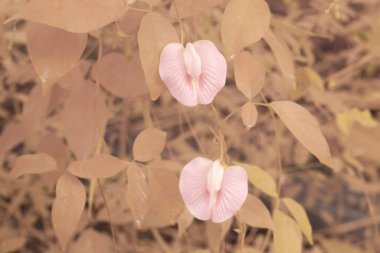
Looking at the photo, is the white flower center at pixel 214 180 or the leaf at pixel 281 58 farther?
the leaf at pixel 281 58

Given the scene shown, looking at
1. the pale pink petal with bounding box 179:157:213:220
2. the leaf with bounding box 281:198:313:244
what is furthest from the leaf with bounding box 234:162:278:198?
the pale pink petal with bounding box 179:157:213:220

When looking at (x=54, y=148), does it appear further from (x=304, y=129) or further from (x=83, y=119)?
(x=304, y=129)

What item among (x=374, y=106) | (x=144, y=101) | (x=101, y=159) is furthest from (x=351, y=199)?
(x=101, y=159)

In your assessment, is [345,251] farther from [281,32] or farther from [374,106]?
[281,32]

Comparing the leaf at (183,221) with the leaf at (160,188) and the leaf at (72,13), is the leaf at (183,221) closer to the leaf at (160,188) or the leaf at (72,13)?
the leaf at (160,188)

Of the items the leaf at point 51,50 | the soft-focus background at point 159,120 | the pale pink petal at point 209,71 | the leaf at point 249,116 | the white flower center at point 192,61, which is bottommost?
the soft-focus background at point 159,120

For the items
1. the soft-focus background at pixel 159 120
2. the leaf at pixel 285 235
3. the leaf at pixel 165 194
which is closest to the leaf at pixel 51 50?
the soft-focus background at pixel 159 120
